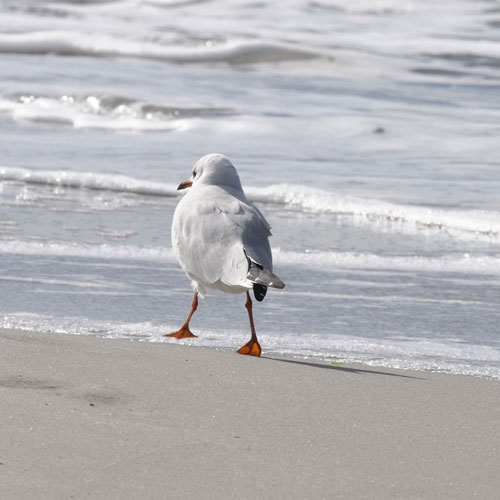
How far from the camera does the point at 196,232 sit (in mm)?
4438

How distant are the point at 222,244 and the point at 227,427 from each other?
1.28 m

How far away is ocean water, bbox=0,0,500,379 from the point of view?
4891mm

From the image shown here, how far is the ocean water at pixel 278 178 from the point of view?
193 inches

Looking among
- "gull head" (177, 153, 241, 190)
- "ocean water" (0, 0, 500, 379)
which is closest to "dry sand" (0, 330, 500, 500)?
"ocean water" (0, 0, 500, 379)

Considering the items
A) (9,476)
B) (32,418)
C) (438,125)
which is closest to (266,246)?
(32,418)

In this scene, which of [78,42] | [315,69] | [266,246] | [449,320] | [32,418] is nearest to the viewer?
[32,418]

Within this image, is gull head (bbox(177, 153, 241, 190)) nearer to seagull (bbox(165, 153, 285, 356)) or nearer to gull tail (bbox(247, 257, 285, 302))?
seagull (bbox(165, 153, 285, 356))

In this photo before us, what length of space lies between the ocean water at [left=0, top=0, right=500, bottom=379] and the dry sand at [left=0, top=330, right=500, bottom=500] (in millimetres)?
497

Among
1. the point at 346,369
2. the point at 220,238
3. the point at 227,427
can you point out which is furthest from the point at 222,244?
the point at 227,427

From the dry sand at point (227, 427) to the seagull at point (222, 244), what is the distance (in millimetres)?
303

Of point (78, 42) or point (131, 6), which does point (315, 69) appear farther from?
point (131, 6)

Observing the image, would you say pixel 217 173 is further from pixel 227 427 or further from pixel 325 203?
pixel 325 203

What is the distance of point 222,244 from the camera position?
4.33 metres

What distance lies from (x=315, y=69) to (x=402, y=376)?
1399 cm
